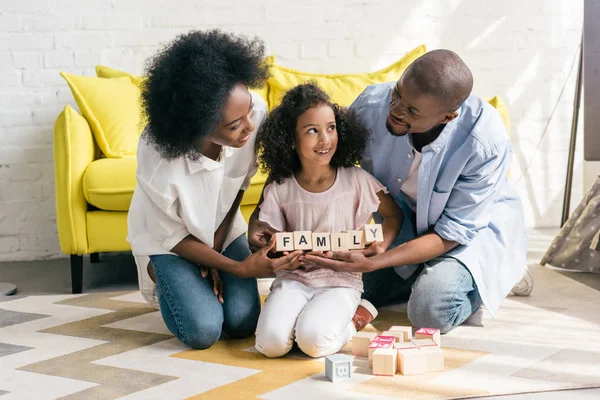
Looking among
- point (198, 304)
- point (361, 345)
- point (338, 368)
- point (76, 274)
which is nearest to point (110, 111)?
point (76, 274)

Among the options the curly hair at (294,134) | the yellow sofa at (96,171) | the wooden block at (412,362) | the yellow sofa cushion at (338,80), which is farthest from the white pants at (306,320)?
the yellow sofa cushion at (338,80)

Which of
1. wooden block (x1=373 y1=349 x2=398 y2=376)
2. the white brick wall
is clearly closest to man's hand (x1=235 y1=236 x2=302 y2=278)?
wooden block (x1=373 y1=349 x2=398 y2=376)

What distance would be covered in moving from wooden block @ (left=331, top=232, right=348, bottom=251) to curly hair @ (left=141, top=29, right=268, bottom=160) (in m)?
0.42

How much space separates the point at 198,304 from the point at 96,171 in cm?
102

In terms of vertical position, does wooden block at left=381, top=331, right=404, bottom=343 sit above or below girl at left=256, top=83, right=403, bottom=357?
below

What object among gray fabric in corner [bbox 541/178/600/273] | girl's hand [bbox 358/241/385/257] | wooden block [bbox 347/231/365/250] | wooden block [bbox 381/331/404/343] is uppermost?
wooden block [bbox 347/231/365/250]

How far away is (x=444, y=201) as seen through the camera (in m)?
2.20

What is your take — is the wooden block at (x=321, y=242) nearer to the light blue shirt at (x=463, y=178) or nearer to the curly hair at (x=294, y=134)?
the curly hair at (x=294, y=134)

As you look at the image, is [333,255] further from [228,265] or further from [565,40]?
[565,40]

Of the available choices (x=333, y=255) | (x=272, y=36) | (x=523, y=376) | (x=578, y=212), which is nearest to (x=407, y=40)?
(x=272, y=36)

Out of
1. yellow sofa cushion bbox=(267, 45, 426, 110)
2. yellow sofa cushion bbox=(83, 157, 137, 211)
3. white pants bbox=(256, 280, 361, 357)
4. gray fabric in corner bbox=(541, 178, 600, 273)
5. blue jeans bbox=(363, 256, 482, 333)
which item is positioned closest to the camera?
white pants bbox=(256, 280, 361, 357)

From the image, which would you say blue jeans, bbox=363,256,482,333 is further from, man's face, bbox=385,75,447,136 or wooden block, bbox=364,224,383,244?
man's face, bbox=385,75,447,136

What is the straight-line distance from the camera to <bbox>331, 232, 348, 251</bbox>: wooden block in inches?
79.6

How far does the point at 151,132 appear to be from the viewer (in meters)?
1.98
